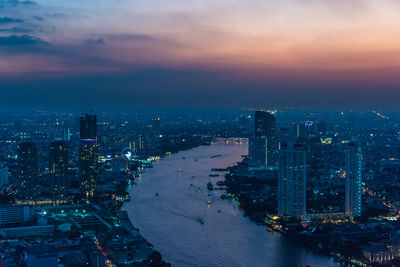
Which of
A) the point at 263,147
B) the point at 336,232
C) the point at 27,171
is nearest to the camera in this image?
the point at 336,232

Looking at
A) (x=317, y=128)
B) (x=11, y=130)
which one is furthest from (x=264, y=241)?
(x=11, y=130)

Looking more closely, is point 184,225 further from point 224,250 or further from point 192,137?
point 192,137

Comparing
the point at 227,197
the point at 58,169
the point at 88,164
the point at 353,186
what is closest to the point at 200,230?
the point at 227,197

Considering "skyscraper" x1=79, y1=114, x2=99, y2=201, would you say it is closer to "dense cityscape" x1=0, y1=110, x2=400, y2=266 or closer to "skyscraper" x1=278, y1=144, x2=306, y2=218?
"dense cityscape" x1=0, y1=110, x2=400, y2=266

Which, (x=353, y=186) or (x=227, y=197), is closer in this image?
(x=353, y=186)

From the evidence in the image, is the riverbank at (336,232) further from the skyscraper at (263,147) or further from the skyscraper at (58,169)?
the skyscraper at (263,147)

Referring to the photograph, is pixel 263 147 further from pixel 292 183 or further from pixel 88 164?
pixel 292 183

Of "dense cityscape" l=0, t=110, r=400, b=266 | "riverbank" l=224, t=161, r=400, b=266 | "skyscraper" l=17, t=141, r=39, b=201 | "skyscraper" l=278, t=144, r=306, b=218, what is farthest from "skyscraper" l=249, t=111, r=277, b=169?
"skyscraper" l=17, t=141, r=39, b=201
